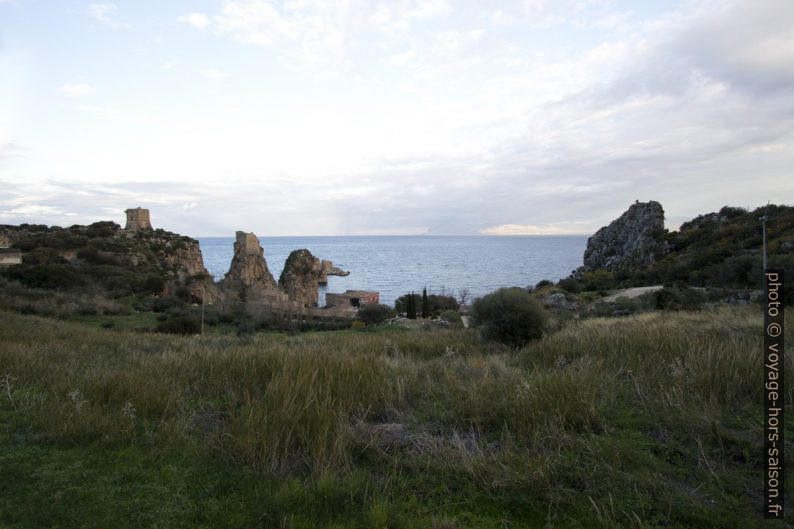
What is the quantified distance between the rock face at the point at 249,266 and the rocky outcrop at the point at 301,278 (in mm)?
5355

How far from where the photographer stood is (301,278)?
7500cm

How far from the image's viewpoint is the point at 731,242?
38.3 meters

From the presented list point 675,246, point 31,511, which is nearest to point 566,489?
point 31,511

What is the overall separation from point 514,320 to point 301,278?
215 ft

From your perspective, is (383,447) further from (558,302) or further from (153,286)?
(153,286)

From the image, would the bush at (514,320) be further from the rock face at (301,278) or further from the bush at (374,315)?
the rock face at (301,278)

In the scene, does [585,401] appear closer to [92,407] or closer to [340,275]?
[92,407]

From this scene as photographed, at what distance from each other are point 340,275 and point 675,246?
8945 centimetres

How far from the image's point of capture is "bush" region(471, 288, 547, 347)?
12457 millimetres

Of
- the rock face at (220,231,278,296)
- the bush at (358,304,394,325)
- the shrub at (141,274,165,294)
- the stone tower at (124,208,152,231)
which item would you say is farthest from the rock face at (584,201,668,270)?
the stone tower at (124,208,152,231)

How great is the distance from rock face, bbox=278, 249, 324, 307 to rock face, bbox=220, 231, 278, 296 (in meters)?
5.38

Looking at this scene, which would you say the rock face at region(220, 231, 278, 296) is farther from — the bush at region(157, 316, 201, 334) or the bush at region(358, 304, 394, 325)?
the bush at region(157, 316, 201, 334)

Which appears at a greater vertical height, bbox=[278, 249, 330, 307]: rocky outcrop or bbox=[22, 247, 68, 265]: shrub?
bbox=[22, 247, 68, 265]: shrub

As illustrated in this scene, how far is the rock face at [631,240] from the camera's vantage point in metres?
49.9
